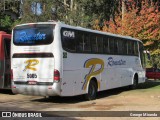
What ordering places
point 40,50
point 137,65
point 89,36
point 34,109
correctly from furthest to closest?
point 137,65 → point 89,36 → point 40,50 → point 34,109

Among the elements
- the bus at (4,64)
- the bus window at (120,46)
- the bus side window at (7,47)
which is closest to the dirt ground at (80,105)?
the bus at (4,64)

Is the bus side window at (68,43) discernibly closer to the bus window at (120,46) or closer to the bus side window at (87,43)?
the bus side window at (87,43)

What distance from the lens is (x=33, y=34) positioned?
597 inches

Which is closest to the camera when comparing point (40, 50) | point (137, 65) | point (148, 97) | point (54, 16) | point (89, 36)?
point (40, 50)

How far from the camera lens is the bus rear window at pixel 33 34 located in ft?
48.5

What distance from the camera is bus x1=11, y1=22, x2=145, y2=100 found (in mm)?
14492

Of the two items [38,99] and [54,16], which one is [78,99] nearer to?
[38,99]

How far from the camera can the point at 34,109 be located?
43.6 feet

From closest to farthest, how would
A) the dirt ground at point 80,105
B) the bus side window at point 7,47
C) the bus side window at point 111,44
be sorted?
1. the dirt ground at point 80,105
2. the bus side window at point 7,47
3. the bus side window at point 111,44

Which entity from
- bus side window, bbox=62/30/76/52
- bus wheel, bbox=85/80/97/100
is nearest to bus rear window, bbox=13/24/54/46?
bus side window, bbox=62/30/76/52

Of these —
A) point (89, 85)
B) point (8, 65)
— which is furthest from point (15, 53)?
point (89, 85)

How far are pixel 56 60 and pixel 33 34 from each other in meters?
1.63

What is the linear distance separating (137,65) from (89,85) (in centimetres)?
695

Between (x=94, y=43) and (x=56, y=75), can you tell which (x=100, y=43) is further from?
(x=56, y=75)
